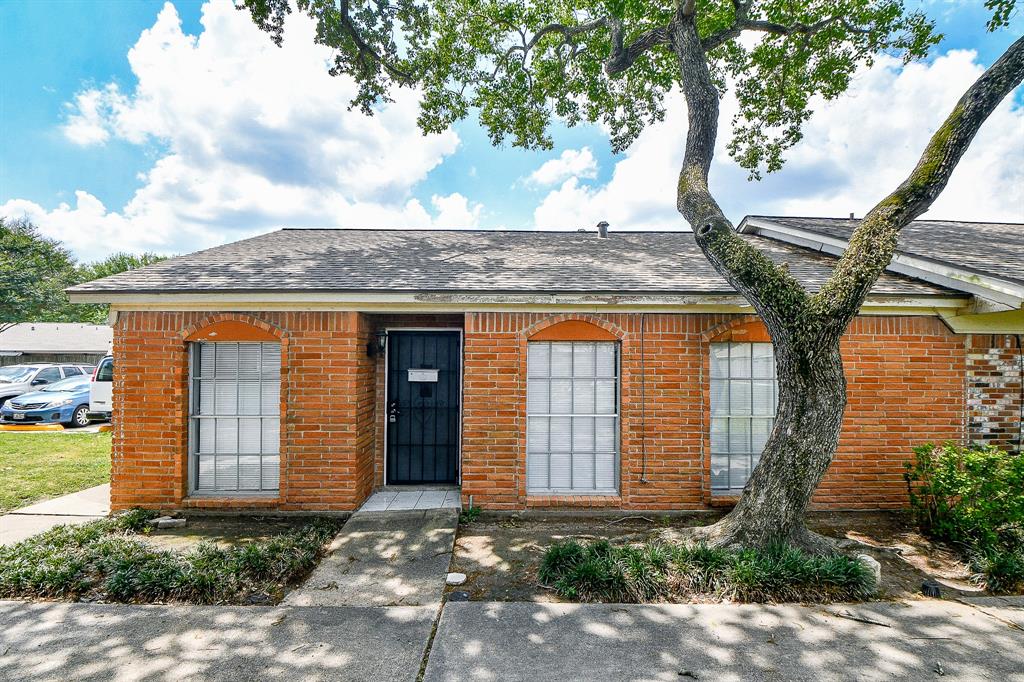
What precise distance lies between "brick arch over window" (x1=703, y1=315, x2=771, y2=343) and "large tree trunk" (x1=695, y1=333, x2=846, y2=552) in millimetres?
1276

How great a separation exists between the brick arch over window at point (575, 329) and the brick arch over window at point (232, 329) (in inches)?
128

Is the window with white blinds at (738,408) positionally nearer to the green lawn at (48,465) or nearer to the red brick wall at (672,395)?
the red brick wall at (672,395)

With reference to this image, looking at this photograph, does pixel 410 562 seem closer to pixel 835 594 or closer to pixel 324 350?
pixel 324 350

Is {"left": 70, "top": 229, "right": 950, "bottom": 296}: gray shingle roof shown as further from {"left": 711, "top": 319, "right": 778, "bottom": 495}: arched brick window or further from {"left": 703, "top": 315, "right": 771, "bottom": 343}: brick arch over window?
{"left": 711, "top": 319, "right": 778, "bottom": 495}: arched brick window

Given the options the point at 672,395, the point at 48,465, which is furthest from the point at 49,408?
the point at 672,395

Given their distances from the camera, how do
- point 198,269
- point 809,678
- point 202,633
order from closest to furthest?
point 809,678 < point 202,633 < point 198,269

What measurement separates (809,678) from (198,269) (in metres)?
7.70

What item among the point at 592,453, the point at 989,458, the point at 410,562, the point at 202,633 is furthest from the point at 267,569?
the point at 989,458

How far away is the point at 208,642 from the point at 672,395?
202 inches

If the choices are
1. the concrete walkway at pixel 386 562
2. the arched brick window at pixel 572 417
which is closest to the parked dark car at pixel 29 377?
the concrete walkway at pixel 386 562

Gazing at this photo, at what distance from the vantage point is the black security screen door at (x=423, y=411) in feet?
21.9

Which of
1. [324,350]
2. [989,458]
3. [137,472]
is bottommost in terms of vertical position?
[137,472]

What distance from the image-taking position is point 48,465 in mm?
7996

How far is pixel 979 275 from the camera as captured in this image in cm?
511
